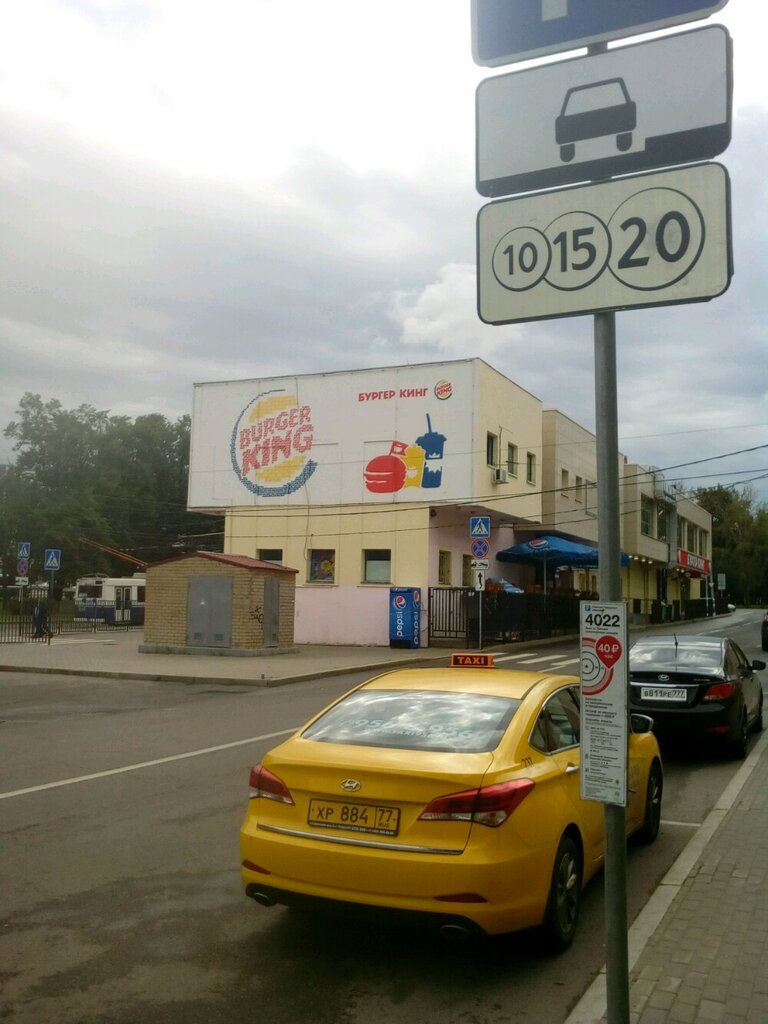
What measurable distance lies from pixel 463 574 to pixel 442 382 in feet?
23.4

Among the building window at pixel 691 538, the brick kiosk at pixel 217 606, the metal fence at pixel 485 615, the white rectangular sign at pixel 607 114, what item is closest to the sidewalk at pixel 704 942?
the white rectangular sign at pixel 607 114

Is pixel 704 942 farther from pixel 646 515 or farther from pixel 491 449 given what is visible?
pixel 646 515

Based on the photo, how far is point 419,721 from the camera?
5488 millimetres

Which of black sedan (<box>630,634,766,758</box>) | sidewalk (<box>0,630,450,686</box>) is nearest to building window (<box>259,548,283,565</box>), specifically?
sidewalk (<box>0,630,450,686</box>)

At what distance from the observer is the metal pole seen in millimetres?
2904

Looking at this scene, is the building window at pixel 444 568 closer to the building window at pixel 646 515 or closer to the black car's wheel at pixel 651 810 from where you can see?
the black car's wheel at pixel 651 810

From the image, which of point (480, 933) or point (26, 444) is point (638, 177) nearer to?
point (480, 933)

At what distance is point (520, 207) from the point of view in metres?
3.12

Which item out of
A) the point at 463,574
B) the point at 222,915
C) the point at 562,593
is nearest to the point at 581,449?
the point at 562,593

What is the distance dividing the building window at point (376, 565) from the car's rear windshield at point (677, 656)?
68.6 feet

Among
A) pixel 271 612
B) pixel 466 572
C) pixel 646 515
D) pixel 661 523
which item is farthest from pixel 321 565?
pixel 661 523

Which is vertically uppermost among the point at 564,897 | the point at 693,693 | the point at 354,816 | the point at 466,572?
the point at 466,572

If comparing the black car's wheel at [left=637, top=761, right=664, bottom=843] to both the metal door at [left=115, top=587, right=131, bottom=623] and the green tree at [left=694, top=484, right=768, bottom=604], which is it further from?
the green tree at [left=694, top=484, right=768, bottom=604]

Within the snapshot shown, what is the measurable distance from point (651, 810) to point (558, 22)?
579 centimetres
